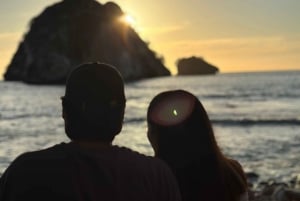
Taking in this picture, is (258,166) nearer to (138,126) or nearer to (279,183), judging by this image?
(279,183)

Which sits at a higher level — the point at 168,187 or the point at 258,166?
the point at 168,187

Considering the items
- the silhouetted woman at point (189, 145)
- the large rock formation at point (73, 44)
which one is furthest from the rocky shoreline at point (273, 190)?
the large rock formation at point (73, 44)

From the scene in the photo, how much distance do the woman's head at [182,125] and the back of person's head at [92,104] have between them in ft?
2.03

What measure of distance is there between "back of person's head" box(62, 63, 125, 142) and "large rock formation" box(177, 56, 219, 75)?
14696 cm

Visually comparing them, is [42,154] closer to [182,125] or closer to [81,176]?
[81,176]

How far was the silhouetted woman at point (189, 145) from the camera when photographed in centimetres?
297

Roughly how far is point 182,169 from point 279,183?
10.0 m

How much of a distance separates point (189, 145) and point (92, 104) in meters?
0.76

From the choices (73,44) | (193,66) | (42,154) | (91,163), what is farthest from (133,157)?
(193,66)

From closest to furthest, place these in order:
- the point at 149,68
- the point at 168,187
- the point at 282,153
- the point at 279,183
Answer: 1. the point at 168,187
2. the point at 279,183
3. the point at 282,153
4. the point at 149,68

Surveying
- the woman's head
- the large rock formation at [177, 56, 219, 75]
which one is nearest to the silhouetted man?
the woman's head

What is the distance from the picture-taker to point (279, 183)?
12.7m

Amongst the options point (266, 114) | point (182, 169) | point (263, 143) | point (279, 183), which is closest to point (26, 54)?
point (266, 114)

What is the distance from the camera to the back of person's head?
2348 mm
